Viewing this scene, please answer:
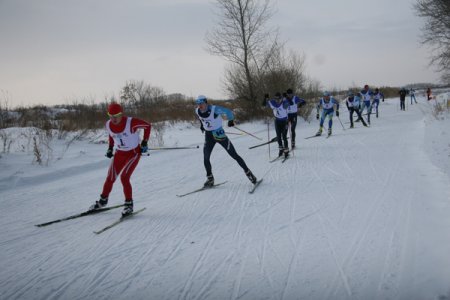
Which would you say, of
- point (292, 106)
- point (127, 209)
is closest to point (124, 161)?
point (127, 209)

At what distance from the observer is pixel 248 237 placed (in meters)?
4.14

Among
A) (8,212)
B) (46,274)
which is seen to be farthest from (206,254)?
(8,212)

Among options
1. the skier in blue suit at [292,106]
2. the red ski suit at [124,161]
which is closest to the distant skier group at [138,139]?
the red ski suit at [124,161]

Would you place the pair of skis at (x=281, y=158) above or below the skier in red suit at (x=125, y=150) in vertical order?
below

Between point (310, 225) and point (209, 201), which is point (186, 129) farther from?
point (310, 225)

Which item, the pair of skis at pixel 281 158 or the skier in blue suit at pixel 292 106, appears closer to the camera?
the pair of skis at pixel 281 158

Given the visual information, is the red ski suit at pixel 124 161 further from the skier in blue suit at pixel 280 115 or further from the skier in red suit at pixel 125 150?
the skier in blue suit at pixel 280 115

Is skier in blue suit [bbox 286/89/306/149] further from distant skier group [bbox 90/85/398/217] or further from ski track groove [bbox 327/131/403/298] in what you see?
ski track groove [bbox 327/131/403/298]

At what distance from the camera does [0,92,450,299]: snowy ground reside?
121 inches

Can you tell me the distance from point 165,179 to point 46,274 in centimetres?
469

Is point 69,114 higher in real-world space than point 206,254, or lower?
higher

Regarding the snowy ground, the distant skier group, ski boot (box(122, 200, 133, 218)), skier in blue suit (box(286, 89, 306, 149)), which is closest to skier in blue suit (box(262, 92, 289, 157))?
the distant skier group

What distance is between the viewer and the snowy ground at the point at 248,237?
3.08 meters

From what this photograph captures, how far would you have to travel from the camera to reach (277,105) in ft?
32.8
